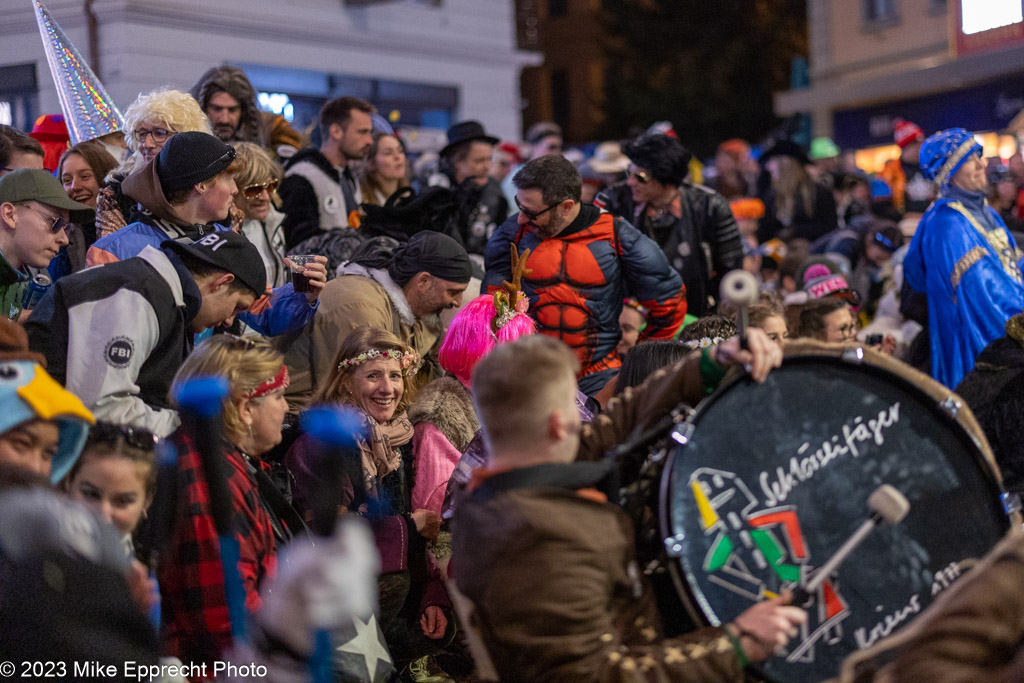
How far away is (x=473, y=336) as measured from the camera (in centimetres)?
441

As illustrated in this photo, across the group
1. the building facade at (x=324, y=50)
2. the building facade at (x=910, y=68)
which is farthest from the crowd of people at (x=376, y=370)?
the building facade at (x=910, y=68)

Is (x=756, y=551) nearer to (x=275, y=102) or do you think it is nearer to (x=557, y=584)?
(x=557, y=584)

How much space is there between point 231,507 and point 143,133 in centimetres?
266

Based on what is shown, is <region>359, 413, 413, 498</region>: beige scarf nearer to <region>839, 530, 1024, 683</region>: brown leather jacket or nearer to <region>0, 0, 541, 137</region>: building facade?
<region>839, 530, 1024, 683</region>: brown leather jacket

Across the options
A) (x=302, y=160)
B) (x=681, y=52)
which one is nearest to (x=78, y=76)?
(x=302, y=160)

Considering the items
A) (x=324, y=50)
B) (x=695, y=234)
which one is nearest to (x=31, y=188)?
(x=695, y=234)

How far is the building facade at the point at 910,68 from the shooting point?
18.5 meters

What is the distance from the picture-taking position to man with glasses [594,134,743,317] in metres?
7.00

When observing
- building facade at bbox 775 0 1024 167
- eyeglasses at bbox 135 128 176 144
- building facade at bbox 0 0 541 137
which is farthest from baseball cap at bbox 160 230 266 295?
building facade at bbox 775 0 1024 167

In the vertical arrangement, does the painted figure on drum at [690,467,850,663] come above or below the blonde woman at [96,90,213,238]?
below

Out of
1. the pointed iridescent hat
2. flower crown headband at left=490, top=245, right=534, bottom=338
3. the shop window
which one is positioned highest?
the shop window

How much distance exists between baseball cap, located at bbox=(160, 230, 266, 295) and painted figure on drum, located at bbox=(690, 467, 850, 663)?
5.71 feet

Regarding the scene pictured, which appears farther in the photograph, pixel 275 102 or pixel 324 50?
pixel 324 50

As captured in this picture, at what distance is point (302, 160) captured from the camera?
21.5 feet
